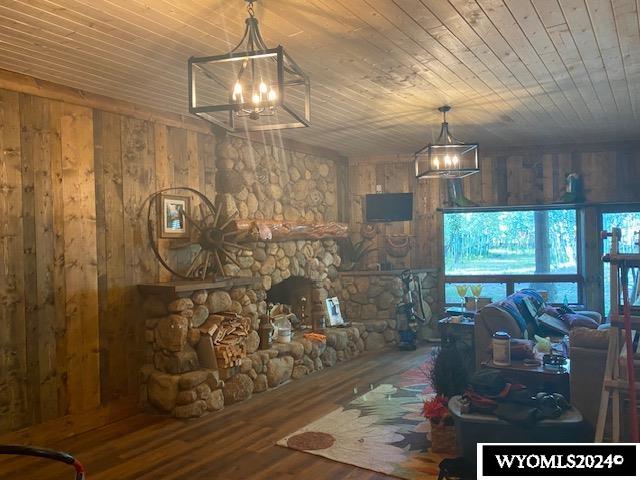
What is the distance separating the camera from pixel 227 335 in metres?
4.88

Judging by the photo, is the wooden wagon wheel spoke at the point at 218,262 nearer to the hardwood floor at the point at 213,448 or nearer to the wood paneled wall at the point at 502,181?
the hardwood floor at the point at 213,448

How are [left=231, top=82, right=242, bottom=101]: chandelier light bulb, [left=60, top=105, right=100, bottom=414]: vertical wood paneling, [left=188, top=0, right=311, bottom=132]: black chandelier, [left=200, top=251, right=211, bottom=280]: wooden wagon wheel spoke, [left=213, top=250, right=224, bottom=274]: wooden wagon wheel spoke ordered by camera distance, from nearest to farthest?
[left=188, top=0, right=311, bottom=132]: black chandelier, [left=231, top=82, right=242, bottom=101]: chandelier light bulb, [left=60, top=105, right=100, bottom=414]: vertical wood paneling, [left=200, top=251, right=211, bottom=280]: wooden wagon wheel spoke, [left=213, top=250, right=224, bottom=274]: wooden wagon wheel spoke

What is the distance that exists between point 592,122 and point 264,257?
3696mm

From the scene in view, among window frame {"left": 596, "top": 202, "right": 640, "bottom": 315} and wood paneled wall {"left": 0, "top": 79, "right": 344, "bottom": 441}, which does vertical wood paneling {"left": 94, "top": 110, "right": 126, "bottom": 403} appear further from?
window frame {"left": 596, "top": 202, "right": 640, "bottom": 315}

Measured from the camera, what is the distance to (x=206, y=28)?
301 cm

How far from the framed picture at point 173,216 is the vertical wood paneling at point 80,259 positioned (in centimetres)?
66

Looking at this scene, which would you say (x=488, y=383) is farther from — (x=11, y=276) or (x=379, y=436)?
(x=11, y=276)

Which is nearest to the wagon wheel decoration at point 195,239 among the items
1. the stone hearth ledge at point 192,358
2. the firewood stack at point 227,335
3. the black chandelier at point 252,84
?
the stone hearth ledge at point 192,358

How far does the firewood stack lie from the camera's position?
4723 mm

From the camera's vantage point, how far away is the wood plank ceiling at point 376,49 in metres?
2.84

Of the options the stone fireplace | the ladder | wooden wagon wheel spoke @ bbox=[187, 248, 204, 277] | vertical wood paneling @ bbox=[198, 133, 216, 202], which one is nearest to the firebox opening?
the stone fireplace

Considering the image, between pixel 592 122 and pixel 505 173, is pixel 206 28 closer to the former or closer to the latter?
pixel 592 122

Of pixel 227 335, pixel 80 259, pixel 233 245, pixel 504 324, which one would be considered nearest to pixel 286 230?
pixel 233 245

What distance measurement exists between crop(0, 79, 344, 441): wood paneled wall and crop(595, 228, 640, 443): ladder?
11.3 ft
